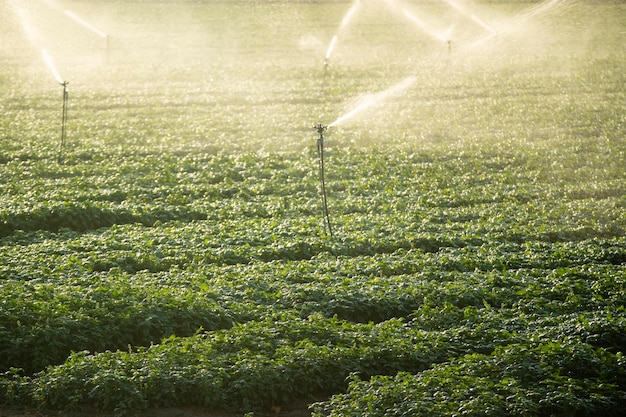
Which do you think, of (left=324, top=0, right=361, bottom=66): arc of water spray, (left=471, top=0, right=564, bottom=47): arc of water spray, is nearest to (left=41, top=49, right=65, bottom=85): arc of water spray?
(left=324, top=0, right=361, bottom=66): arc of water spray

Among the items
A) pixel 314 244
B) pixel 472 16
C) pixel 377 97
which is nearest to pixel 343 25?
pixel 472 16

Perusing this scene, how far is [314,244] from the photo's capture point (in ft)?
54.7

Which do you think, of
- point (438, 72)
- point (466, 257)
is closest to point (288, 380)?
point (466, 257)

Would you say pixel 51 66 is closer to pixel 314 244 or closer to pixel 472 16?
pixel 472 16

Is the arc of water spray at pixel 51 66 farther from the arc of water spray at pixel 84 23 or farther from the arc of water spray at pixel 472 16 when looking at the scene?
the arc of water spray at pixel 472 16

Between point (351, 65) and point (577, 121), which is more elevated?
point (351, 65)

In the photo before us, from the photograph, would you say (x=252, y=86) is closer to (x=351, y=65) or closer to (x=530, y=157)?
(x=351, y=65)

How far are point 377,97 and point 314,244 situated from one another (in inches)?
788

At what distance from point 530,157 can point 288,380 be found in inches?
632

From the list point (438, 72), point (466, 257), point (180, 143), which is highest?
point (438, 72)

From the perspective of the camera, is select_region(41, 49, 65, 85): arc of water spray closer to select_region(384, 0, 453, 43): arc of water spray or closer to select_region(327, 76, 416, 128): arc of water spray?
select_region(327, 76, 416, 128): arc of water spray

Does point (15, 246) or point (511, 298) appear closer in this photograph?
point (511, 298)

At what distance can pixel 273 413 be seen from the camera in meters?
11.0

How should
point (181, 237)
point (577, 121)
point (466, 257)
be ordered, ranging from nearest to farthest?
point (466, 257), point (181, 237), point (577, 121)
